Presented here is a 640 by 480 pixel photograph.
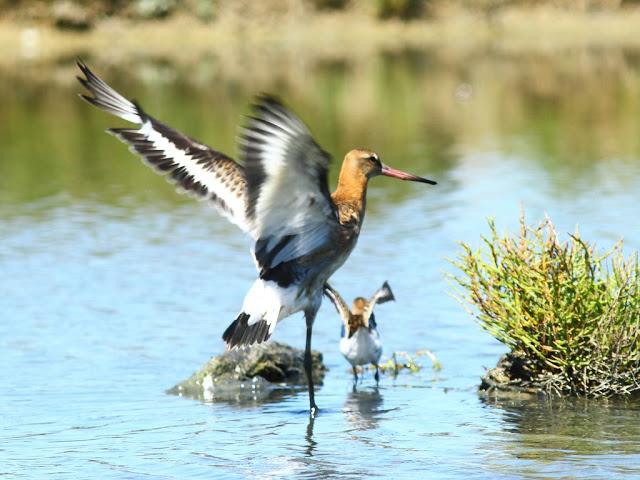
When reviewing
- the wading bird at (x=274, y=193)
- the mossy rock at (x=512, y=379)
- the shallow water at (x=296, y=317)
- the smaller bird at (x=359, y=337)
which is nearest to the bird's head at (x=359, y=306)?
the smaller bird at (x=359, y=337)

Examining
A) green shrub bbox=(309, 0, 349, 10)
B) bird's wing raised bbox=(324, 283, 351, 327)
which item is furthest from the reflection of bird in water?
green shrub bbox=(309, 0, 349, 10)

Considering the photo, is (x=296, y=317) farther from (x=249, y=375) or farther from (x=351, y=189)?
(x=351, y=189)

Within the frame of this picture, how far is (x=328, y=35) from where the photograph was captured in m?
43.5

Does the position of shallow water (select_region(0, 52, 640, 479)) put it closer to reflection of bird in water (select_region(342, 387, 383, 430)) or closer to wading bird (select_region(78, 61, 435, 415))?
reflection of bird in water (select_region(342, 387, 383, 430))

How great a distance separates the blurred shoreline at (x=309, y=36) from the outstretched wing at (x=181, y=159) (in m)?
31.0

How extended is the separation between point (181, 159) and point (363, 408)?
1893 mm

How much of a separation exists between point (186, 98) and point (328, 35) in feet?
47.6

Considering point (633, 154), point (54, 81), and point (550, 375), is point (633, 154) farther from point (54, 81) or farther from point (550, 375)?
point (54, 81)

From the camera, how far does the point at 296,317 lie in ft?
36.9

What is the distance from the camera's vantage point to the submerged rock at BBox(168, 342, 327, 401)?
8828 millimetres

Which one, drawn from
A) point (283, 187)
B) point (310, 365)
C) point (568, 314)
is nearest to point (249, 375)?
point (310, 365)

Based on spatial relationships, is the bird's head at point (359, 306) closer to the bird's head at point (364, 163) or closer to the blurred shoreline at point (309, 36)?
the bird's head at point (364, 163)

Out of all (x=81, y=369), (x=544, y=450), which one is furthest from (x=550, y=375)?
(x=81, y=369)

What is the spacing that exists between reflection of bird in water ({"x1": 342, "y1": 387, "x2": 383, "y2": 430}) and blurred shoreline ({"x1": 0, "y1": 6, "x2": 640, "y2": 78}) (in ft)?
103
